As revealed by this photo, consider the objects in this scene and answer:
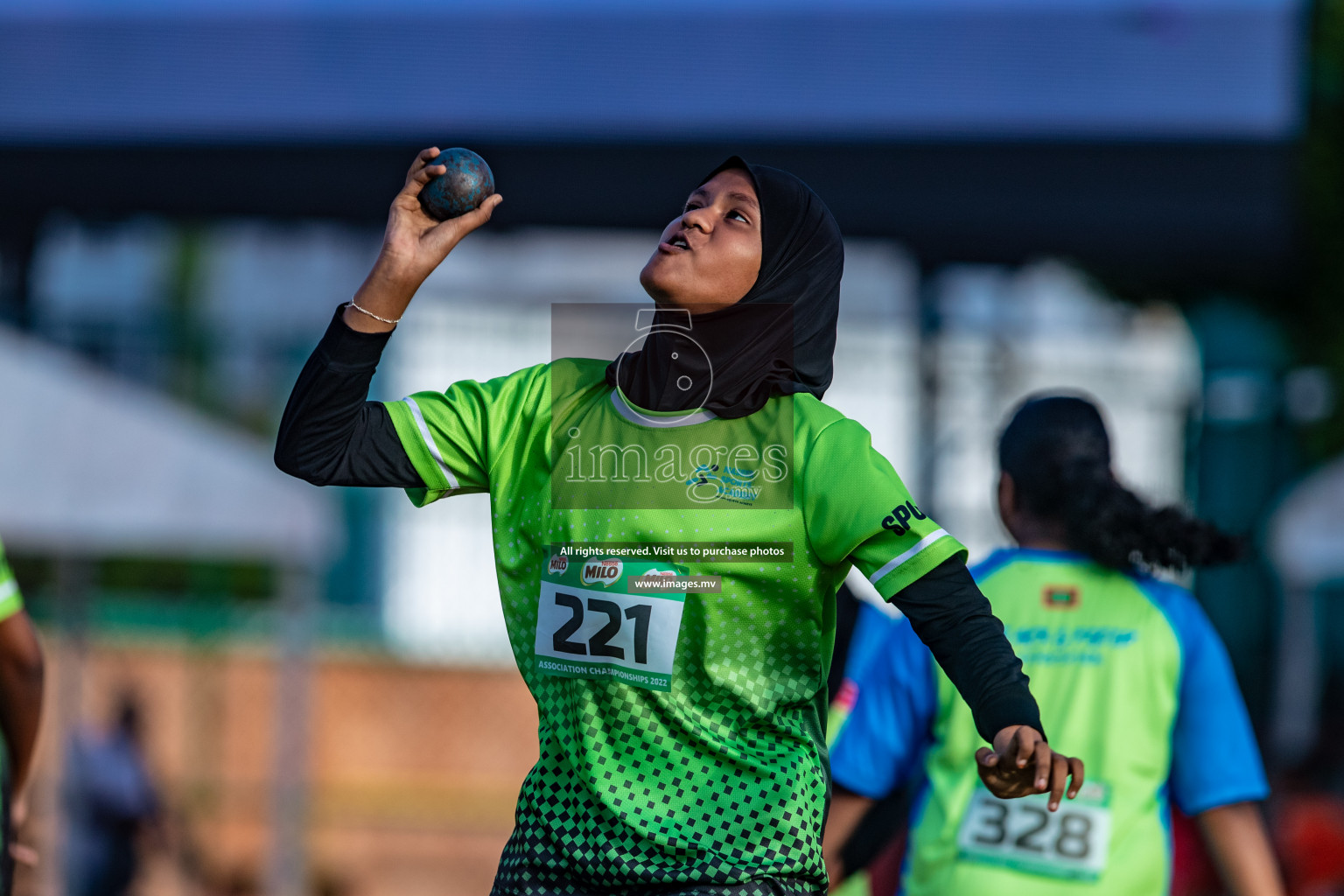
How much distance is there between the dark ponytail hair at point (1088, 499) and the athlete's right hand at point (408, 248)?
5.01 feet

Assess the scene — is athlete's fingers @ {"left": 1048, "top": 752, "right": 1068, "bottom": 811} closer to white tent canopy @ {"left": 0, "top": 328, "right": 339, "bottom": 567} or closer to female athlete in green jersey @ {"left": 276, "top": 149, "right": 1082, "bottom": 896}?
female athlete in green jersey @ {"left": 276, "top": 149, "right": 1082, "bottom": 896}

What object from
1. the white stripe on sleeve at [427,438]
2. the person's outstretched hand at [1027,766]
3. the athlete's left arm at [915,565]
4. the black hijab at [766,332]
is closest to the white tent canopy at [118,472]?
the white stripe on sleeve at [427,438]

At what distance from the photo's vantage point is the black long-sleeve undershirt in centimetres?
199

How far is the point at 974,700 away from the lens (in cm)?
200

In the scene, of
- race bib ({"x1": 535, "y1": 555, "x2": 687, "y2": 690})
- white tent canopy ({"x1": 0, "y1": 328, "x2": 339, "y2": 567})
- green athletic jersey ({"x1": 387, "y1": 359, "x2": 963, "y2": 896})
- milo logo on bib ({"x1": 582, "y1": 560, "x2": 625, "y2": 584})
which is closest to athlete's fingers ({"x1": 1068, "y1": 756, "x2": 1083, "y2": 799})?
green athletic jersey ({"x1": 387, "y1": 359, "x2": 963, "y2": 896})

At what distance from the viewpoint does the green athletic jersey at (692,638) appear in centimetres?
206

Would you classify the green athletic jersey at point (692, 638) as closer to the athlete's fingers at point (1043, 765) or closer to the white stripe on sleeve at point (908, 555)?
the white stripe on sleeve at point (908, 555)

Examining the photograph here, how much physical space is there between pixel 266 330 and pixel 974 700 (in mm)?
13806

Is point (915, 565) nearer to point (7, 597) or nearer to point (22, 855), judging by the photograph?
point (7, 597)

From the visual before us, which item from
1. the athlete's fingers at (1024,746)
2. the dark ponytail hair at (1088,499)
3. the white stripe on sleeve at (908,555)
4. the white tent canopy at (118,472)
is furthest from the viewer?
Result: the white tent canopy at (118,472)

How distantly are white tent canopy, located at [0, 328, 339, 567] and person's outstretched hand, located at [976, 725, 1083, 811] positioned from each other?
5.79 metres

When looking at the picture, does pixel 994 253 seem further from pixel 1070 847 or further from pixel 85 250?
pixel 85 250

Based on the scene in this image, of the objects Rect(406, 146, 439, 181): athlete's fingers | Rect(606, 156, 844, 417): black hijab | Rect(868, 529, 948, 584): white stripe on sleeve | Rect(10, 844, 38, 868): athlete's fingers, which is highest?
Rect(406, 146, 439, 181): athlete's fingers

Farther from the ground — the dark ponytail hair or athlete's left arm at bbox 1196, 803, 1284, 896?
the dark ponytail hair
